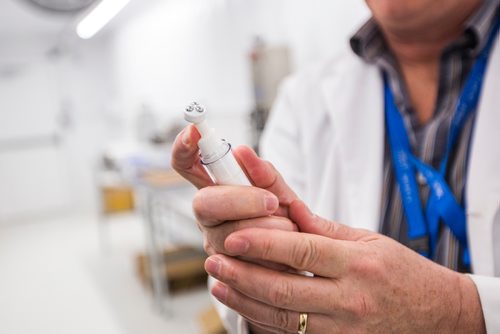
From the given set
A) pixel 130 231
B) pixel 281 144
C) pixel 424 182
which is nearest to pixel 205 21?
pixel 281 144

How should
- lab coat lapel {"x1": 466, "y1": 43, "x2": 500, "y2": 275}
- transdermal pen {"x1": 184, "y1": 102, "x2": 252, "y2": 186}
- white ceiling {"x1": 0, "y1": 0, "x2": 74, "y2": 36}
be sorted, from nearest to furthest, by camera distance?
transdermal pen {"x1": 184, "y1": 102, "x2": 252, "y2": 186} → white ceiling {"x1": 0, "y1": 0, "x2": 74, "y2": 36} → lab coat lapel {"x1": 466, "y1": 43, "x2": 500, "y2": 275}

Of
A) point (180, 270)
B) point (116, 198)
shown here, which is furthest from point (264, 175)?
point (116, 198)

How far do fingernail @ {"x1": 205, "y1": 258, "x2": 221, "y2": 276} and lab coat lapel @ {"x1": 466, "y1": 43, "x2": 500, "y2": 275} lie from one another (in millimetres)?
366

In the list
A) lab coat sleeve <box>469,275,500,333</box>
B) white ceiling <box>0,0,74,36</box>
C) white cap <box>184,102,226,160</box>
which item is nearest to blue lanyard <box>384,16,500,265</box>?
lab coat sleeve <box>469,275,500,333</box>

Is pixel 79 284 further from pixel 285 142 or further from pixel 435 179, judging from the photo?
pixel 435 179

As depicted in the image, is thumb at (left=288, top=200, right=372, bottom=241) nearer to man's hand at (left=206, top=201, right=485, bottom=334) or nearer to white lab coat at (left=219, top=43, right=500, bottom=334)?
man's hand at (left=206, top=201, right=485, bottom=334)

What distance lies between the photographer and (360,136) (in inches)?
24.6

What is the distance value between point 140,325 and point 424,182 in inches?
62.0

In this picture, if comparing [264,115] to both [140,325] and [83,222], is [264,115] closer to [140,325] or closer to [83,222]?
[140,325]

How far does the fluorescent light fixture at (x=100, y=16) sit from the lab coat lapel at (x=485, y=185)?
0.47 metres

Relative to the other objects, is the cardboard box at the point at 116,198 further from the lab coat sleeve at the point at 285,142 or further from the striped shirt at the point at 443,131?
the striped shirt at the point at 443,131

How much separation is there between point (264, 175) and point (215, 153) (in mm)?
56

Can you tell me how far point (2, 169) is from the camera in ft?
7.41

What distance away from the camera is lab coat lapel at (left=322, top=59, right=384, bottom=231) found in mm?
585
